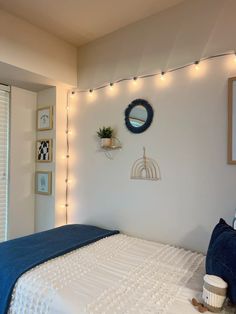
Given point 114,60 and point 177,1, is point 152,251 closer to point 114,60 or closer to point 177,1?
point 114,60

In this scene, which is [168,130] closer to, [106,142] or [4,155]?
[106,142]

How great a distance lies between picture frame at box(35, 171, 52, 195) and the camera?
2670 millimetres

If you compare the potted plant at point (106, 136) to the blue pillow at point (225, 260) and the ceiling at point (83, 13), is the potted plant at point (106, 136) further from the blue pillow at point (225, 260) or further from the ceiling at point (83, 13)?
the blue pillow at point (225, 260)

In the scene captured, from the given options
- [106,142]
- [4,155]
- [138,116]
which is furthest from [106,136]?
[4,155]

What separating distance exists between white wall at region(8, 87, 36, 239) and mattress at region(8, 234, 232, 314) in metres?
1.24

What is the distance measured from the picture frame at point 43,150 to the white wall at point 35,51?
0.75 meters

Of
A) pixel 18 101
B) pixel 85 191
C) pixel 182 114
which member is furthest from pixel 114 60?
pixel 85 191

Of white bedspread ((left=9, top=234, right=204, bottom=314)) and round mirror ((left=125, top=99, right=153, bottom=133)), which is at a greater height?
round mirror ((left=125, top=99, right=153, bottom=133))

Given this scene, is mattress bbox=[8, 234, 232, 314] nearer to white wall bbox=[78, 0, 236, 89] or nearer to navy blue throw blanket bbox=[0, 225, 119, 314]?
navy blue throw blanket bbox=[0, 225, 119, 314]

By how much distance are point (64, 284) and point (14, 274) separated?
353 millimetres

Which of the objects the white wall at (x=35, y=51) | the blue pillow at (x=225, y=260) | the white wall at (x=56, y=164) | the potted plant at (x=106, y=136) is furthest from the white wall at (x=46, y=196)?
the blue pillow at (x=225, y=260)

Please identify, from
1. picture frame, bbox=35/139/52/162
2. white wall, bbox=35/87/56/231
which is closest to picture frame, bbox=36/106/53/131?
white wall, bbox=35/87/56/231

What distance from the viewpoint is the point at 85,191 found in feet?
8.54

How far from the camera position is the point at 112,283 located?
1334 millimetres
